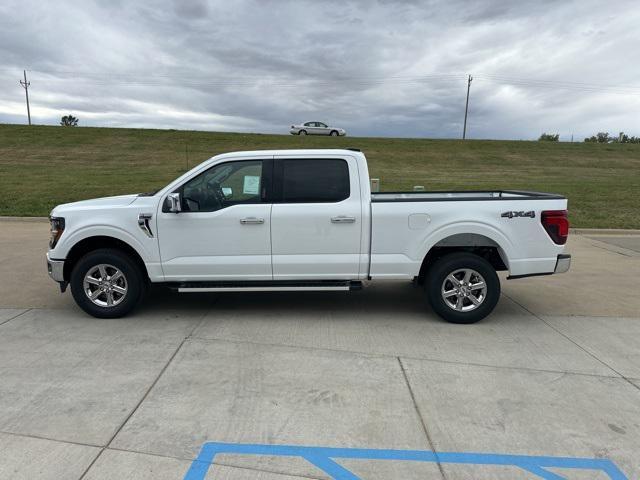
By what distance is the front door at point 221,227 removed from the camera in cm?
505

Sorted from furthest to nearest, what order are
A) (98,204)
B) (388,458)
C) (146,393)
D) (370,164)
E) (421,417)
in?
1. (370,164)
2. (98,204)
3. (146,393)
4. (421,417)
5. (388,458)

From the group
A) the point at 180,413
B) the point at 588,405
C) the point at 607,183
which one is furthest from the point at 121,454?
the point at 607,183

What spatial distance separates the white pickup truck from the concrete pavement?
44cm

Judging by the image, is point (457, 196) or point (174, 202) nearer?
point (174, 202)

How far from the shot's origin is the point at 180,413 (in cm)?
333

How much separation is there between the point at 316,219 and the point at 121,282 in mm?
2268

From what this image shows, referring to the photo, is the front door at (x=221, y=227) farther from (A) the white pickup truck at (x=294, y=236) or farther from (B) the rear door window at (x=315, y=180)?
(B) the rear door window at (x=315, y=180)

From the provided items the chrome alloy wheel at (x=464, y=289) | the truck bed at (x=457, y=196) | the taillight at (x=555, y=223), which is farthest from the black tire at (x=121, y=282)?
the taillight at (x=555, y=223)

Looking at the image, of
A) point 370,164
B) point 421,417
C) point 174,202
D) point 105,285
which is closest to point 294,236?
point 174,202

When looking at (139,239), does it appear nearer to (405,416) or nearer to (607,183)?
(405,416)

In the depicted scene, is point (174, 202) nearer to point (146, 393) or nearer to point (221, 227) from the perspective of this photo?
point (221, 227)

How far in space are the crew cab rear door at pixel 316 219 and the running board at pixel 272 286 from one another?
7 cm

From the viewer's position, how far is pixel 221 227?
16.6 ft

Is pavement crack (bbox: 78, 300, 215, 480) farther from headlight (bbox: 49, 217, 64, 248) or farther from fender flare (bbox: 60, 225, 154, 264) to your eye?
headlight (bbox: 49, 217, 64, 248)
